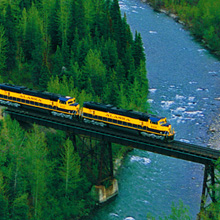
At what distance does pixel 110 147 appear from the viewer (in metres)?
84.3

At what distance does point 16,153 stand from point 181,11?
107657mm

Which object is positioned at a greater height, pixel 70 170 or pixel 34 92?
pixel 34 92

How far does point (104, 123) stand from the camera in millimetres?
82188

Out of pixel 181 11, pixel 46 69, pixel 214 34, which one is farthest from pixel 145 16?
pixel 46 69

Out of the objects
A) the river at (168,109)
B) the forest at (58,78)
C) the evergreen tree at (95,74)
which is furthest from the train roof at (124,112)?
the evergreen tree at (95,74)

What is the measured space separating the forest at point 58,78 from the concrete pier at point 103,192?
107 cm

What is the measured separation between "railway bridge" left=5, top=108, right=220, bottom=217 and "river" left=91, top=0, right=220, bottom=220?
327 centimetres

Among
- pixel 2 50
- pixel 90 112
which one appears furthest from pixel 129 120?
pixel 2 50

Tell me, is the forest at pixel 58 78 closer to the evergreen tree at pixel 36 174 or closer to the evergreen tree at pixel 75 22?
Answer: the evergreen tree at pixel 75 22

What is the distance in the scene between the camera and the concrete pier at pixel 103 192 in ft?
273

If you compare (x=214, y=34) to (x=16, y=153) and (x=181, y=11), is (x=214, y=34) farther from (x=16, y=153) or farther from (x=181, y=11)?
(x=16, y=153)

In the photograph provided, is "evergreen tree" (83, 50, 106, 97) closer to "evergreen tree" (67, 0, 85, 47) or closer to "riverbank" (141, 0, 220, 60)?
"evergreen tree" (67, 0, 85, 47)

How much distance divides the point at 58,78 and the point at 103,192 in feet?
93.7

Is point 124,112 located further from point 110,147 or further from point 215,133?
point 215,133
